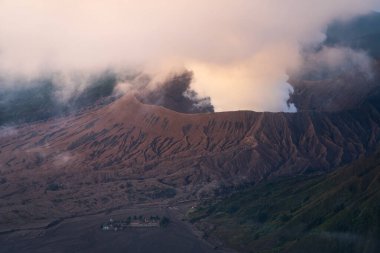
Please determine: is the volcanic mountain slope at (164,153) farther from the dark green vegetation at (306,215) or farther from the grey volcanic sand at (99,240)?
the dark green vegetation at (306,215)

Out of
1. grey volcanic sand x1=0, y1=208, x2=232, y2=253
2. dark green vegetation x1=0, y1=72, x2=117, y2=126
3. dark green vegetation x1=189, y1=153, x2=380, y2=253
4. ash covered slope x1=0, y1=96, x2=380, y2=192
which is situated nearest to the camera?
dark green vegetation x1=189, y1=153, x2=380, y2=253

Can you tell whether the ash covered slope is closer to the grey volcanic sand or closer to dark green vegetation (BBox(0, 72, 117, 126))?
dark green vegetation (BBox(0, 72, 117, 126))

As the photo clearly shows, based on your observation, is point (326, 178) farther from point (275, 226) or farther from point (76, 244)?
point (76, 244)

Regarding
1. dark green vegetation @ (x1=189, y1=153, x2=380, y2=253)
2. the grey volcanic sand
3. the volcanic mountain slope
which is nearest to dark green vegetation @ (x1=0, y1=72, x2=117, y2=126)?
the volcanic mountain slope

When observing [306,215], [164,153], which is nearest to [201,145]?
[164,153]

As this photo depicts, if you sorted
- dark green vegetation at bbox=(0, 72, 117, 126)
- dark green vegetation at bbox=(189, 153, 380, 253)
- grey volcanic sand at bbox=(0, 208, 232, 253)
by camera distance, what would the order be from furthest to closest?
dark green vegetation at bbox=(0, 72, 117, 126) → grey volcanic sand at bbox=(0, 208, 232, 253) → dark green vegetation at bbox=(189, 153, 380, 253)

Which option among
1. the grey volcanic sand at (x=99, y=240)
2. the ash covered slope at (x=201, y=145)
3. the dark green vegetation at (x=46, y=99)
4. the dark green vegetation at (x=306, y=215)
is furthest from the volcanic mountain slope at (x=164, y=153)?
the dark green vegetation at (x=46, y=99)
